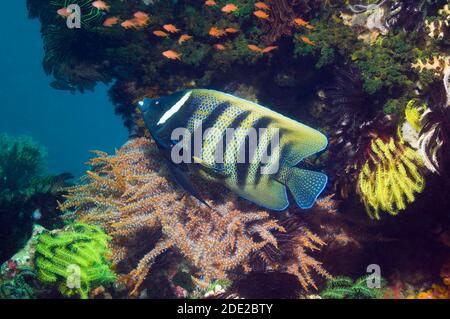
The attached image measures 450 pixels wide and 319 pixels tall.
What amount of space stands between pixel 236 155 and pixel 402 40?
7.20ft

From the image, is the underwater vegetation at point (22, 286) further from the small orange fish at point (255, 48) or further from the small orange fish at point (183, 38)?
the small orange fish at point (255, 48)

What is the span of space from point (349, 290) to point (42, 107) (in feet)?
412

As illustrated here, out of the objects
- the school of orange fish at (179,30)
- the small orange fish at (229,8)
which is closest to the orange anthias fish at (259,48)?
the school of orange fish at (179,30)

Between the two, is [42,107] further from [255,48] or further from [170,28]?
[255,48]

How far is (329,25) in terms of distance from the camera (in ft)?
12.7

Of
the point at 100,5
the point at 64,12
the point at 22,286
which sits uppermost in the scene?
the point at 64,12

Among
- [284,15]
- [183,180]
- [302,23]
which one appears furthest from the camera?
[284,15]

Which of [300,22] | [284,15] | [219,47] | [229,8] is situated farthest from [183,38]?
[300,22]

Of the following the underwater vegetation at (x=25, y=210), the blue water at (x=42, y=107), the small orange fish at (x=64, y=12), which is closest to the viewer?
the underwater vegetation at (x=25, y=210)

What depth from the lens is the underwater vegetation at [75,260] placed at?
281cm

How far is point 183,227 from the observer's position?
9.68ft

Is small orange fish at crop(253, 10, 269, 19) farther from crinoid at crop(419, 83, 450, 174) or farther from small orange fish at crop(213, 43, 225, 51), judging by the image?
crinoid at crop(419, 83, 450, 174)

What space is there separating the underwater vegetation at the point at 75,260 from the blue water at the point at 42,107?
90.6 m

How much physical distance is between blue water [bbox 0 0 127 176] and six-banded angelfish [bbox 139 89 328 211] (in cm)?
9136
